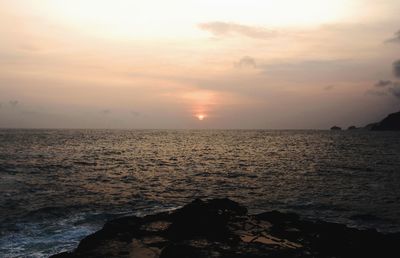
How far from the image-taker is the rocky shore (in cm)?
1783

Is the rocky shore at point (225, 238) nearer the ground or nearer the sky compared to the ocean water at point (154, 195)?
nearer the sky

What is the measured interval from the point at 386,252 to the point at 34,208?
82.9 ft

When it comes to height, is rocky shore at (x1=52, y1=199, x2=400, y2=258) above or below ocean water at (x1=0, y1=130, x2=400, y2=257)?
above

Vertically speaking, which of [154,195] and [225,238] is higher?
[225,238]

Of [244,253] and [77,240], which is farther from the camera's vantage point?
[77,240]

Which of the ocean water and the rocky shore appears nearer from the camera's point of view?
the rocky shore

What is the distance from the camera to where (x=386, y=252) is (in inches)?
722

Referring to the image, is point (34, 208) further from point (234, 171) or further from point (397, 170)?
point (397, 170)

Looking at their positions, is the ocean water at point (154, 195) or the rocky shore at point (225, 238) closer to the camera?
the rocky shore at point (225, 238)

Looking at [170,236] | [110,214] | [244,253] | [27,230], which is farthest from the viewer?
[110,214]

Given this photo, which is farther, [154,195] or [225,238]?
[154,195]

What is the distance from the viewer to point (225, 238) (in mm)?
19578

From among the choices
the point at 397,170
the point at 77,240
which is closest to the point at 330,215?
→ the point at 77,240

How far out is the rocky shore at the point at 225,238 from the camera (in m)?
17.8
